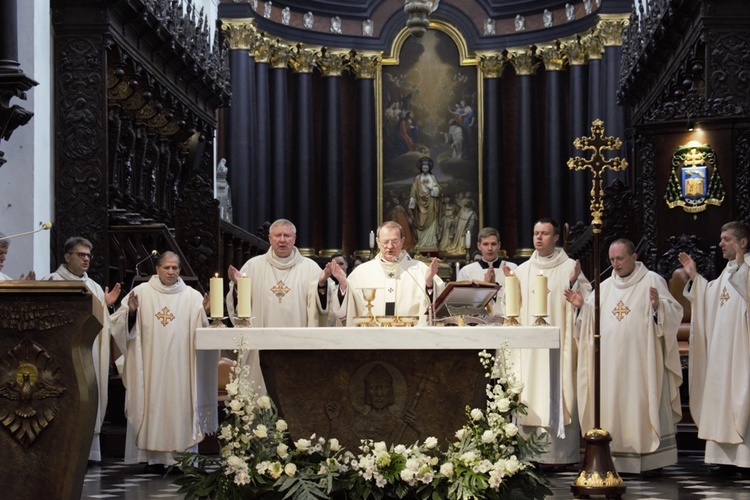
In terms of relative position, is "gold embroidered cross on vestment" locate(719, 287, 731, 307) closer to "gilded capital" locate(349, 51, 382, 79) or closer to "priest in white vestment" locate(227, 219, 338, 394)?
"priest in white vestment" locate(227, 219, 338, 394)

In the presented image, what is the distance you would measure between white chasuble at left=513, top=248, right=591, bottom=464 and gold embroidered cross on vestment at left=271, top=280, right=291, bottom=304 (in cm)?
191

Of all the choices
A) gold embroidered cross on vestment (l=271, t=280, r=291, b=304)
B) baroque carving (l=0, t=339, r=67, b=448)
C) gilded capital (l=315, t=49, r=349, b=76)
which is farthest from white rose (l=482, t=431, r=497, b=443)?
gilded capital (l=315, t=49, r=349, b=76)

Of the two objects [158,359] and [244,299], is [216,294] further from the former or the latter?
[158,359]

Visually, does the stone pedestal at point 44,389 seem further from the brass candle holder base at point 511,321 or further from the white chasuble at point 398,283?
the white chasuble at point 398,283

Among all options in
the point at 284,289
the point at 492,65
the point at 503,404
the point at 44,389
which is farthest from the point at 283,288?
the point at 492,65

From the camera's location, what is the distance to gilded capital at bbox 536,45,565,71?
23609 millimetres

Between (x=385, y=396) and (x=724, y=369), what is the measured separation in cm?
351

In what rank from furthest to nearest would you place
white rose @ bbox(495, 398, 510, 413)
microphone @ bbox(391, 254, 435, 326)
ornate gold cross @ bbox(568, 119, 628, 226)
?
1. ornate gold cross @ bbox(568, 119, 628, 226)
2. microphone @ bbox(391, 254, 435, 326)
3. white rose @ bbox(495, 398, 510, 413)

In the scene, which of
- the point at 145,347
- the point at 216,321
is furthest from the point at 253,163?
the point at 216,321

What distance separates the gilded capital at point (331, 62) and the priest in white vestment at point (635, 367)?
1522 cm

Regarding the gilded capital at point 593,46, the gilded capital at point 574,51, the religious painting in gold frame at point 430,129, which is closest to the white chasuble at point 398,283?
the gilded capital at point 593,46

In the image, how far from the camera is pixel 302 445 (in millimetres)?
6773

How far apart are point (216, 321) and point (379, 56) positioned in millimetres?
17848

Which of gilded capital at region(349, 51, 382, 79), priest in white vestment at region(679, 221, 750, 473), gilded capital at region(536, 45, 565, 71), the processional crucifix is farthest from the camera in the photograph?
gilded capital at region(349, 51, 382, 79)
